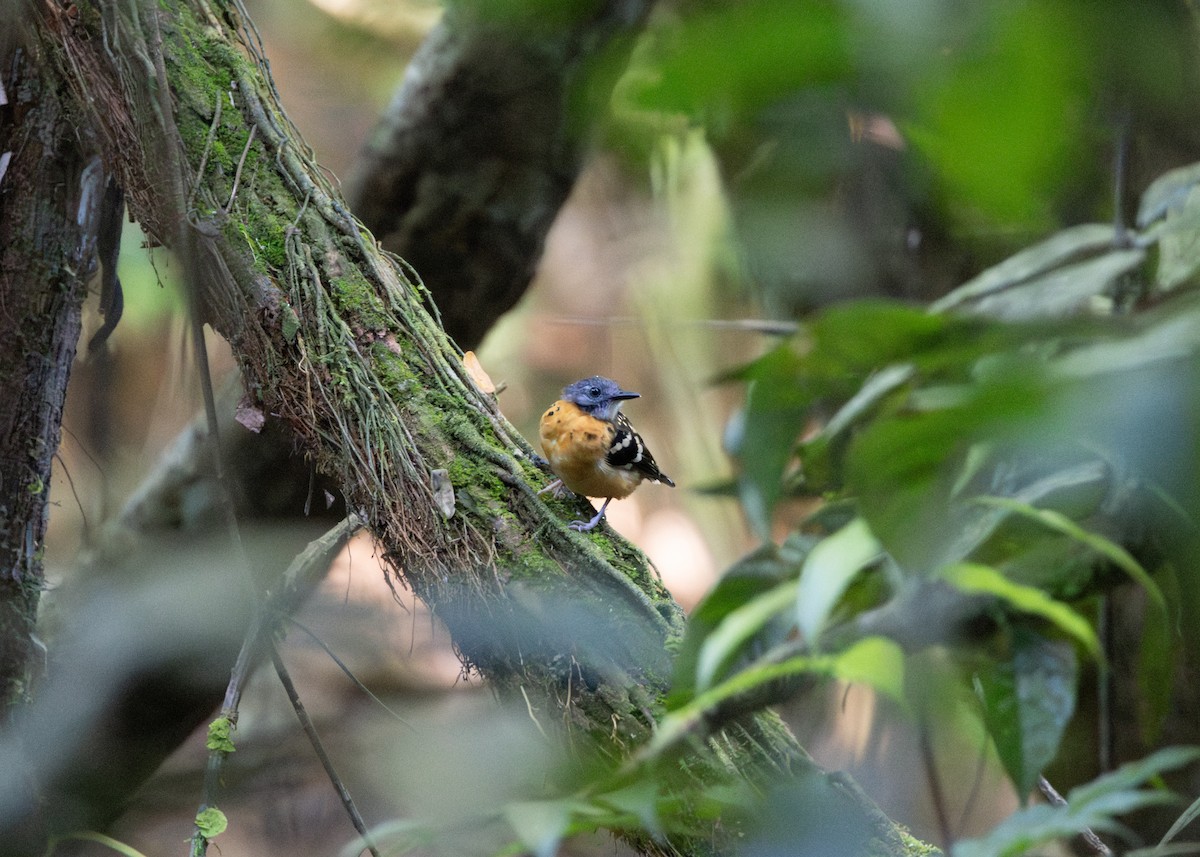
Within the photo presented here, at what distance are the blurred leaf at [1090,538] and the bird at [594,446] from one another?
171 cm

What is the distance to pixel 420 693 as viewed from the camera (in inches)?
183

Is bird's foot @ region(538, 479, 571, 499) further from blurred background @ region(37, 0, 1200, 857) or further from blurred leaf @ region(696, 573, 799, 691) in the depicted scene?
blurred leaf @ region(696, 573, 799, 691)

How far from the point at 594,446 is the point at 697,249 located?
4.09 metres

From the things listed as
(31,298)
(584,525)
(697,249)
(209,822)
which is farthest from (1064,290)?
(697,249)

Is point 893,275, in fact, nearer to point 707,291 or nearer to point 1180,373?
point 707,291

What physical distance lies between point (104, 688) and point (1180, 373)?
3303mm

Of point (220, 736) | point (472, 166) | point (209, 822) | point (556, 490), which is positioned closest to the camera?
point (209, 822)

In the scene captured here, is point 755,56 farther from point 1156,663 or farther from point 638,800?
point 1156,663

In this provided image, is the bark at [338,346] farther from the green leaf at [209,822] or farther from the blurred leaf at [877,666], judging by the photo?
the blurred leaf at [877,666]

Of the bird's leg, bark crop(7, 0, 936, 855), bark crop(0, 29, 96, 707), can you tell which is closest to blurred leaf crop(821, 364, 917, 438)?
bark crop(7, 0, 936, 855)

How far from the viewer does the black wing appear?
3086mm

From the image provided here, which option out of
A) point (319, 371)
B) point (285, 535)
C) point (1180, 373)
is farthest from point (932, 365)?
point (285, 535)

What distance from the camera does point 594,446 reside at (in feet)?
9.67

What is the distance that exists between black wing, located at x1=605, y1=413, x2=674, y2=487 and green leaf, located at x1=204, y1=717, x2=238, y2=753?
1265 millimetres
